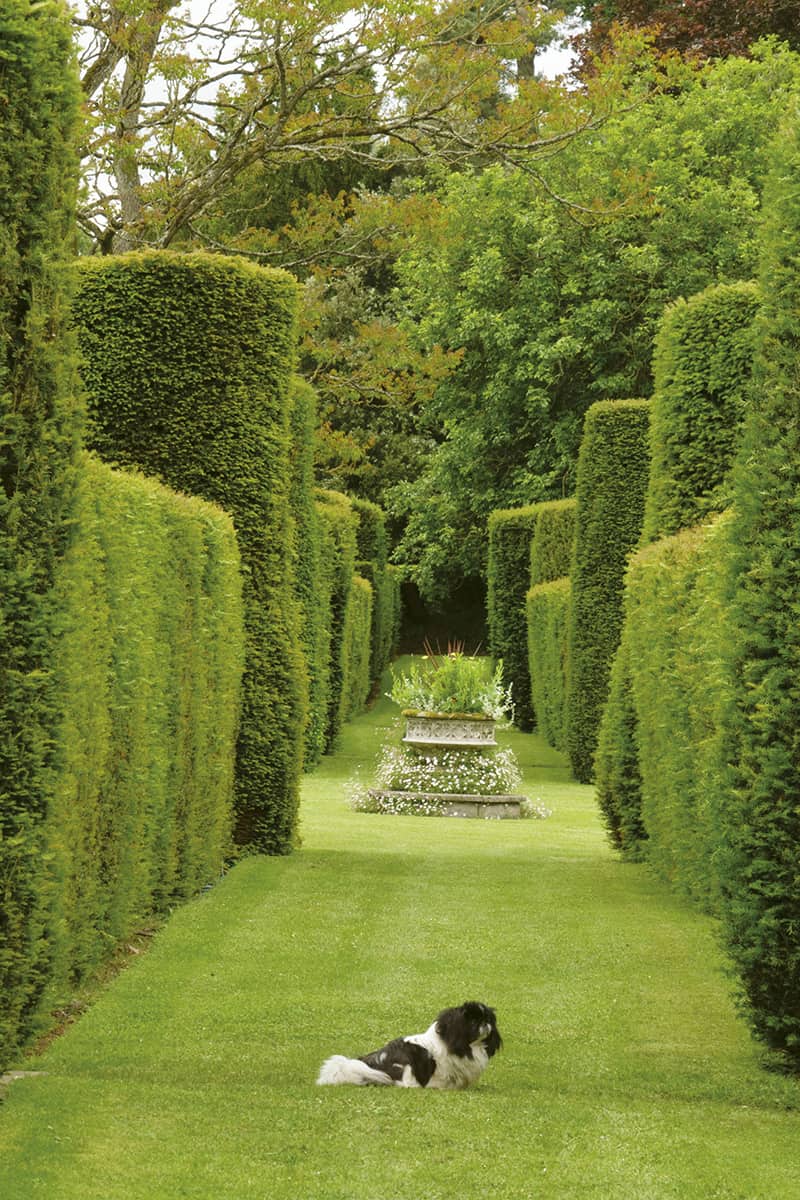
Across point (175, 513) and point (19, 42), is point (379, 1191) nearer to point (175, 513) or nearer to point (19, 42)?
point (19, 42)

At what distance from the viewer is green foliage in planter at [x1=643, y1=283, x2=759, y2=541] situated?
11.6 metres

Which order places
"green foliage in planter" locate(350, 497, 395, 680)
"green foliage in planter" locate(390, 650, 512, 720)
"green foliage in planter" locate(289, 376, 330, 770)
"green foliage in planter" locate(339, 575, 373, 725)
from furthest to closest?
"green foliage in planter" locate(350, 497, 395, 680) < "green foliage in planter" locate(339, 575, 373, 725) < "green foliage in planter" locate(390, 650, 512, 720) < "green foliage in planter" locate(289, 376, 330, 770)

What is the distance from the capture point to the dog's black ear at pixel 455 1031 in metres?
5.48

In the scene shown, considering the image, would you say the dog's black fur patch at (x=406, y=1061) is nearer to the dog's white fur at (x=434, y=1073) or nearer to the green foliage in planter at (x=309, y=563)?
the dog's white fur at (x=434, y=1073)

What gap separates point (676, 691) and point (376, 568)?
24251mm

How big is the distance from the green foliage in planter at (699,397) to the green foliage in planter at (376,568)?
18.9m

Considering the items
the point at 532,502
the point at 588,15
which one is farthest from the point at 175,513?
the point at 588,15

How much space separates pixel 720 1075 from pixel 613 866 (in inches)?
233

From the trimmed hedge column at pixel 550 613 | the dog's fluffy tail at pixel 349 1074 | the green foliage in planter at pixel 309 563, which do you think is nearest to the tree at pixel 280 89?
the green foliage in planter at pixel 309 563

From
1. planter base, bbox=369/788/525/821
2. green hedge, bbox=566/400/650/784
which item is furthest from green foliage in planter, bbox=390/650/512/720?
green hedge, bbox=566/400/650/784

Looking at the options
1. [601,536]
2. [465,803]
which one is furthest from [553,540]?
[465,803]

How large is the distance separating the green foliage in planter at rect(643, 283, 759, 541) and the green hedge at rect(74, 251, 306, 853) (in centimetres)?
315

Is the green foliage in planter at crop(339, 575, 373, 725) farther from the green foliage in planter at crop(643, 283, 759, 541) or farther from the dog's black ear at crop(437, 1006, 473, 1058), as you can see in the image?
the dog's black ear at crop(437, 1006, 473, 1058)

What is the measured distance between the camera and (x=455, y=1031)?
550 centimetres
